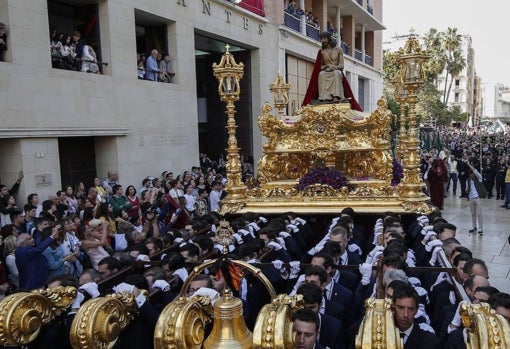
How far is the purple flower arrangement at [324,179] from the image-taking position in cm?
976

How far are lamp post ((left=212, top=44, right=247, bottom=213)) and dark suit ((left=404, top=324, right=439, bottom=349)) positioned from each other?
6423 millimetres

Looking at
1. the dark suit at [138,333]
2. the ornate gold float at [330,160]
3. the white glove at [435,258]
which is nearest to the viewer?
the dark suit at [138,333]

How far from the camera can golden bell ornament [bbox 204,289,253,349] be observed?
217 centimetres

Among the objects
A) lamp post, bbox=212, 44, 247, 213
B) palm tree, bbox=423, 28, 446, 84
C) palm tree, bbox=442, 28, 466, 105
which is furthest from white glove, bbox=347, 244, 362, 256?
palm tree, bbox=442, 28, 466, 105

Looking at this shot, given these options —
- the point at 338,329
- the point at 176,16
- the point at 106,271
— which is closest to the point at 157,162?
the point at 176,16

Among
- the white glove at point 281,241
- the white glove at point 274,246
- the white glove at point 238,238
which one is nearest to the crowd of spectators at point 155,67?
the white glove at point 238,238

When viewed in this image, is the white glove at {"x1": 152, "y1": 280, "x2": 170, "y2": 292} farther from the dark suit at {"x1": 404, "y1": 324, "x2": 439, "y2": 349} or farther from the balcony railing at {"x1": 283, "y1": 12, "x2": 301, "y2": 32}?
the balcony railing at {"x1": 283, "y1": 12, "x2": 301, "y2": 32}

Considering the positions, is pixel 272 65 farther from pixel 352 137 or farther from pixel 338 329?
pixel 338 329

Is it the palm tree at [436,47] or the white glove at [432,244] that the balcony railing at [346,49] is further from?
the palm tree at [436,47]

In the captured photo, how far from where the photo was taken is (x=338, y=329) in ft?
13.2

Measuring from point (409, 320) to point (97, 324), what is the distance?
2283 mm

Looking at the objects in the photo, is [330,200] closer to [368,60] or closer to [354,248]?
[354,248]

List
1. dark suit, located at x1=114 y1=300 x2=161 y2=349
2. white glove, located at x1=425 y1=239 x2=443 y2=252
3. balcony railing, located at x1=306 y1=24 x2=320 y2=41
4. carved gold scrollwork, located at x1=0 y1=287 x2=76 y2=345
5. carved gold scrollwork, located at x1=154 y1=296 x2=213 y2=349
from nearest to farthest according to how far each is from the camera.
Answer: carved gold scrollwork, located at x1=154 y1=296 x2=213 y2=349, carved gold scrollwork, located at x1=0 y1=287 x2=76 y2=345, dark suit, located at x1=114 y1=300 x2=161 y2=349, white glove, located at x1=425 y1=239 x2=443 y2=252, balcony railing, located at x1=306 y1=24 x2=320 y2=41

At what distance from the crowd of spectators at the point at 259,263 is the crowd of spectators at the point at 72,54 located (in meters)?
3.54
